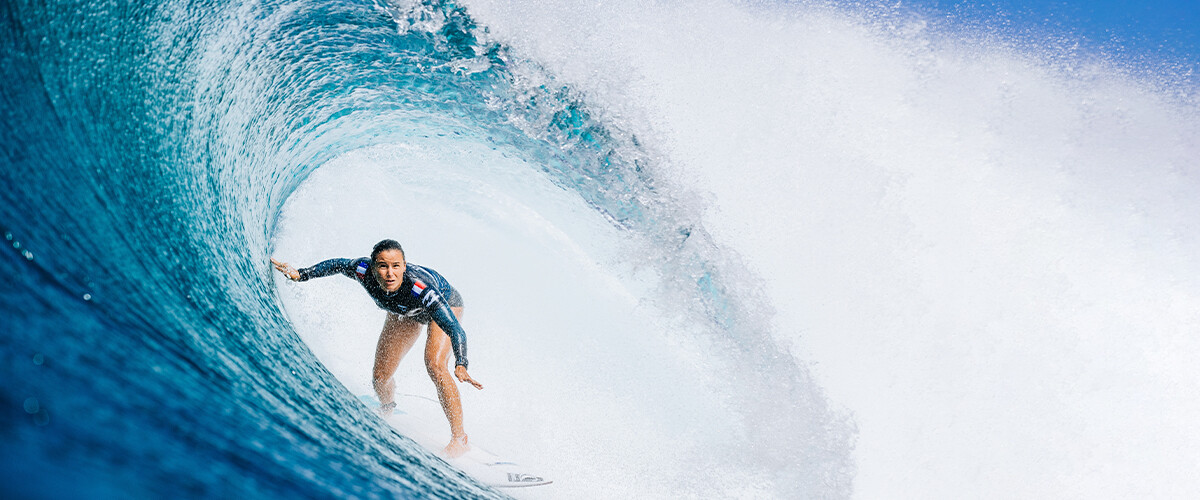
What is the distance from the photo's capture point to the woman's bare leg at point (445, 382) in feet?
9.67

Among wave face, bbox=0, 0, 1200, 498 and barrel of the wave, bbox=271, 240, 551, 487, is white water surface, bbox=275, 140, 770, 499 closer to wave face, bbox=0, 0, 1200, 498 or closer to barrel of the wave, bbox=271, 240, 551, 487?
wave face, bbox=0, 0, 1200, 498

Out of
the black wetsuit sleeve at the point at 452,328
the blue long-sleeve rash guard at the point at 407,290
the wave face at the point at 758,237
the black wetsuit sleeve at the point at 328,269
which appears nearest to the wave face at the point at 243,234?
the wave face at the point at 758,237

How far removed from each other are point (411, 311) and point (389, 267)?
40cm

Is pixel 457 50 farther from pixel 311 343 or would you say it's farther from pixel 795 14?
pixel 795 14

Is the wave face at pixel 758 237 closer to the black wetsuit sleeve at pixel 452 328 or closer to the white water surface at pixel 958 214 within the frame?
the white water surface at pixel 958 214

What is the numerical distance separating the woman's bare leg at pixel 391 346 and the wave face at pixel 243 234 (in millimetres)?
408

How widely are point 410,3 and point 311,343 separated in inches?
91.7

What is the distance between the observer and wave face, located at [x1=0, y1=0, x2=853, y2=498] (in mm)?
1354

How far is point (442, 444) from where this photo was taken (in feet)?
10.2

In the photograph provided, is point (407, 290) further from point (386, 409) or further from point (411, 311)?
point (386, 409)

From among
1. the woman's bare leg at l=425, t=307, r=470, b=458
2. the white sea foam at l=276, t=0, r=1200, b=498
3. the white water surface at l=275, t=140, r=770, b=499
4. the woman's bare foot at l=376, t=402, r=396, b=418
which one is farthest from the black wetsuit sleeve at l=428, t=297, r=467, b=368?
the white sea foam at l=276, t=0, r=1200, b=498

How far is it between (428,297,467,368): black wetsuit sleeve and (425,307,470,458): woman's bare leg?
0.13m

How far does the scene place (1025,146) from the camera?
4.36 metres

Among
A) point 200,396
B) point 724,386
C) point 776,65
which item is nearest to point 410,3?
point 776,65
